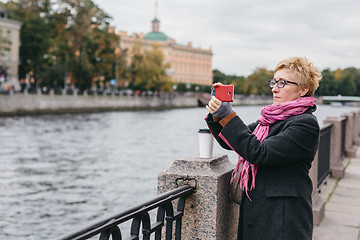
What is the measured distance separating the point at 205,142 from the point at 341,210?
4.01m

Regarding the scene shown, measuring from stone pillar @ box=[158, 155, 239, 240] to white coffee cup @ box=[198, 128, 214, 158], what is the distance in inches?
1.8

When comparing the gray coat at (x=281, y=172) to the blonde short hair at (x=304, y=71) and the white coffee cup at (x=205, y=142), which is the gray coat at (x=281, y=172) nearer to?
the blonde short hair at (x=304, y=71)

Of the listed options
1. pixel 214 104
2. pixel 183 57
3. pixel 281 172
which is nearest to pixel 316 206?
pixel 281 172

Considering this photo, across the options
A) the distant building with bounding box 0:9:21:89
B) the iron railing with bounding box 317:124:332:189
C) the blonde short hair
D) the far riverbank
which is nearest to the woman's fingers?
the blonde short hair

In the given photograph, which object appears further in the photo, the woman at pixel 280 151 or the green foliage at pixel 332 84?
the green foliage at pixel 332 84

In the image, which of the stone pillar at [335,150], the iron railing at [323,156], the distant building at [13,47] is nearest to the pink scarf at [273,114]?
the iron railing at [323,156]

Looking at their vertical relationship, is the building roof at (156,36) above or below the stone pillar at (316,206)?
above

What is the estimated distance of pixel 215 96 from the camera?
2461 millimetres

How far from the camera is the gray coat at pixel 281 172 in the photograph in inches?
94.7

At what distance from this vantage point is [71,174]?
18266 millimetres

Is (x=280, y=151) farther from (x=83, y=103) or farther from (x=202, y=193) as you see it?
(x=83, y=103)

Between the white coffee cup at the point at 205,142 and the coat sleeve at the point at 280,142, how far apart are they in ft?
1.63

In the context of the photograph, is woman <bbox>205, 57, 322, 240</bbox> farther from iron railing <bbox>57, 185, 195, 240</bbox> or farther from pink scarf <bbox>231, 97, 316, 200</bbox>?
iron railing <bbox>57, 185, 195, 240</bbox>

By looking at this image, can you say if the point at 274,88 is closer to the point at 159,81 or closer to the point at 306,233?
the point at 306,233
